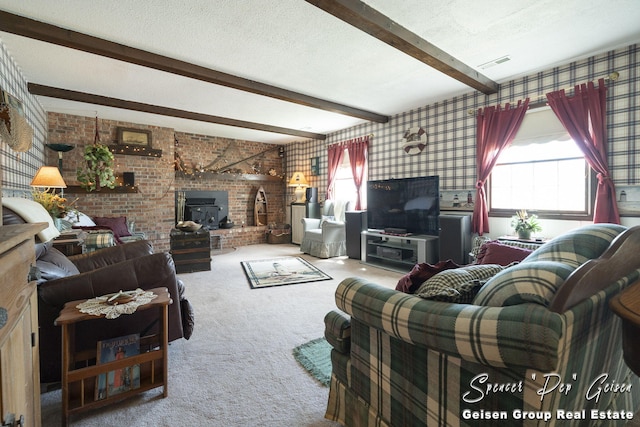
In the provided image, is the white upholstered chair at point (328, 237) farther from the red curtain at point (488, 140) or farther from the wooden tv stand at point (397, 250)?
the red curtain at point (488, 140)

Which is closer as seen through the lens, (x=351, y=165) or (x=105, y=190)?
(x=105, y=190)

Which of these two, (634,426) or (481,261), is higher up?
(481,261)

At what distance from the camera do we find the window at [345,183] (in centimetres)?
612

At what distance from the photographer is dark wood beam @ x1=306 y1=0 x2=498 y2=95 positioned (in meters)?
2.11

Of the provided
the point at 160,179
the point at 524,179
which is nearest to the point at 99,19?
the point at 160,179

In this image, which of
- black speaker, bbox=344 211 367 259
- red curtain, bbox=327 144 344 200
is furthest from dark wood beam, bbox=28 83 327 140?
black speaker, bbox=344 211 367 259

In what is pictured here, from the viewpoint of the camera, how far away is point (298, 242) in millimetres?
7043

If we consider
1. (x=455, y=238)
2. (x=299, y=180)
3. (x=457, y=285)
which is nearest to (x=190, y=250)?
(x=299, y=180)

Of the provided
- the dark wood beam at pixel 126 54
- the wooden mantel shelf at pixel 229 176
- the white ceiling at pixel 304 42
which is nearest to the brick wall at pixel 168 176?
the wooden mantel shelf at pixel 229 176

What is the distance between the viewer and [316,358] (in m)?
2.01

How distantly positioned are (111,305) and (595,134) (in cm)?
440

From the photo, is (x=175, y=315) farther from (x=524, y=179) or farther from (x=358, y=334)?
(x=524, y=179)

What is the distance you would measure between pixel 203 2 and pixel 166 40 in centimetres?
75

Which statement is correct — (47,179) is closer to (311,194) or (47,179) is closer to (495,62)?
(311,194)
